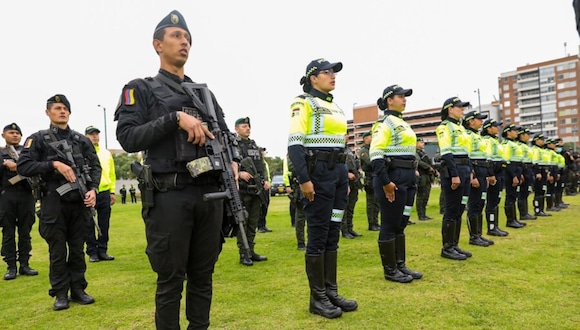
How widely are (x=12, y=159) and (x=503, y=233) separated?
8.95 metres

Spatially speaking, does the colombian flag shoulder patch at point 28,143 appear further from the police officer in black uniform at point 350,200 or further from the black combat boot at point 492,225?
the black combat boot at point 492,225

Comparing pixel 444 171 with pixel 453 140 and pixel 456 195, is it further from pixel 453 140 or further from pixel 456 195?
pixel 453 140

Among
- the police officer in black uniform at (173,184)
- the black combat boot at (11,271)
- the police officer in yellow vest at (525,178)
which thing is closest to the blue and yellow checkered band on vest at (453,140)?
the police officer in black uniform at (173,184)

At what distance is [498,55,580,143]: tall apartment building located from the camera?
95250 mm

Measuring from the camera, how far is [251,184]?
22.2 feet

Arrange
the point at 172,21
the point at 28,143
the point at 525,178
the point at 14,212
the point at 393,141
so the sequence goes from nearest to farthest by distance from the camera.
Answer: the point at 172,21 → the point at 28,143 → the point at 393,141 → the point at 14,212 → the point at 525,178

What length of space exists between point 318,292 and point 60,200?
10.1ft

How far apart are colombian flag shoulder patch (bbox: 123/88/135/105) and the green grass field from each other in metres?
2.14

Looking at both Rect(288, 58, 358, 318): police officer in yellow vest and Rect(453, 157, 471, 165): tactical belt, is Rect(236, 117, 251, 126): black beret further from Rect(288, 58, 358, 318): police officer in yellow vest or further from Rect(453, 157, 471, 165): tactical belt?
Rect(453, 157, 471, 165): tactical belt

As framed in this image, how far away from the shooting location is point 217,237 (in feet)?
9.16

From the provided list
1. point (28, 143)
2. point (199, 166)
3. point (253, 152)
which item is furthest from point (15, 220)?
point (199, 166)

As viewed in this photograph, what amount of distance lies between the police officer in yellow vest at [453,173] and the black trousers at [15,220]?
6.45 meters

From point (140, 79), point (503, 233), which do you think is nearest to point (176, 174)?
point (140, 79)

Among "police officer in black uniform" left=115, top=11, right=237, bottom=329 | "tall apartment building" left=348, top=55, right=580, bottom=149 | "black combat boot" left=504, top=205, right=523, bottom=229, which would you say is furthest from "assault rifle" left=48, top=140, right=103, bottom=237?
"tall apartment building" left=348, top=55, right=580, bottom=149
